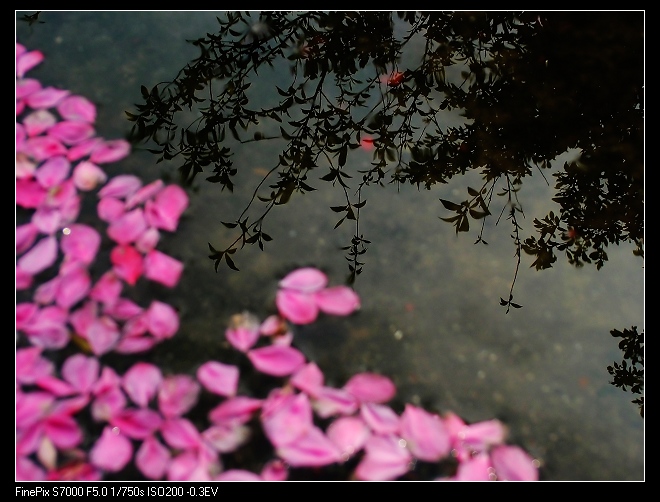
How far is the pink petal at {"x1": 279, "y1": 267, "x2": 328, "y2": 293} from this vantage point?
114 centimetres

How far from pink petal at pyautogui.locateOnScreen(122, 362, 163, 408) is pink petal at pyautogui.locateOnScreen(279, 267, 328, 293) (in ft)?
1.07

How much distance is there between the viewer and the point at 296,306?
43.6 inches

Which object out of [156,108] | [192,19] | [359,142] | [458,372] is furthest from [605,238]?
[192,19]

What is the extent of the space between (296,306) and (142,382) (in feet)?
1.16

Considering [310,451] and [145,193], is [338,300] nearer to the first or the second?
[310,451]

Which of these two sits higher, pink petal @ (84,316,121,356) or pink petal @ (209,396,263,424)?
pink petal @ (84,316,121,356)

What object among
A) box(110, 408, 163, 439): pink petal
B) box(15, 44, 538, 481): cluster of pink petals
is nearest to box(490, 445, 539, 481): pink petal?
box(15, 44, 538, 481): cluster of pink petals

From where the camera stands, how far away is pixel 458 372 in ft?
3.46

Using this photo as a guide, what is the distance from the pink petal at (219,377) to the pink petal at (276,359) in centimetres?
5

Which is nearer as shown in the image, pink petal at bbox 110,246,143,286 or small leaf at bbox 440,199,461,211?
pink petal at bbox 110,246,143,286

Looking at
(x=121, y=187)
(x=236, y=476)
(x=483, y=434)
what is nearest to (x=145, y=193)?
(x=121, y=187)

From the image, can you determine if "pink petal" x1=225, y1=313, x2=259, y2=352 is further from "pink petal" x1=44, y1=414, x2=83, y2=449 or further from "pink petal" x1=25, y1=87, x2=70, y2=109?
"pink petal" x1=25, y1=87, x2=70, y2=109

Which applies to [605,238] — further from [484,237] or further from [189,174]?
[189,174]

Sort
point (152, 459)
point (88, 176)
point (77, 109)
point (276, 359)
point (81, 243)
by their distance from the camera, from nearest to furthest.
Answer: point (152, 459)
point (276, 359)
point (81, 243)
point (88, 176)
point (77, 109)
